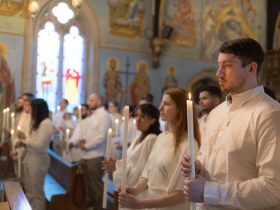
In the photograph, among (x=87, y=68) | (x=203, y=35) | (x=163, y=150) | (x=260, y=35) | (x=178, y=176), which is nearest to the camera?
(x=178, y=176)

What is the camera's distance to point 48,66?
402 inches

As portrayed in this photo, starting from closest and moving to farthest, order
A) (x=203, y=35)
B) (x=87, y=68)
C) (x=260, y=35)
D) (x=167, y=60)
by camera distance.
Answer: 1. (x=87, y=68)
2. (x=167, y=60)
3. (x=203, y=35)
4. (x=260, y=35)

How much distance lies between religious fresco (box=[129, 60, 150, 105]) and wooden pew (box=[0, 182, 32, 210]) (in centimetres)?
942

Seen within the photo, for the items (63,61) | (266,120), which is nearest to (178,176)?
(266,120)

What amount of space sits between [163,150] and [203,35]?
446 inches

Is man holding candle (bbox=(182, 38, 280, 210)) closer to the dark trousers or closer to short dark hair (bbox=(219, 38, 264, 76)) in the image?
short dark hair (bbox=(219, 38, 264, 76))

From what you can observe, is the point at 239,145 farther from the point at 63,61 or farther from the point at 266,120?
the point at 63,61

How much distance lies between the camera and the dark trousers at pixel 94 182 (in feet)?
18.8

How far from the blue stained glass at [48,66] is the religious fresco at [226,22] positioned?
5655mm

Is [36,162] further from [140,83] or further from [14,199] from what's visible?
[140,83]

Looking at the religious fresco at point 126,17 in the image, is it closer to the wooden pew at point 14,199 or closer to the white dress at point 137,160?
the white dress at point 137,160

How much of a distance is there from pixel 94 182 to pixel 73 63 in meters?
5.87

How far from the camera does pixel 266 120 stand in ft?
5.78

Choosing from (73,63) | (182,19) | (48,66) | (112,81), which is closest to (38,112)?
(48,66)
